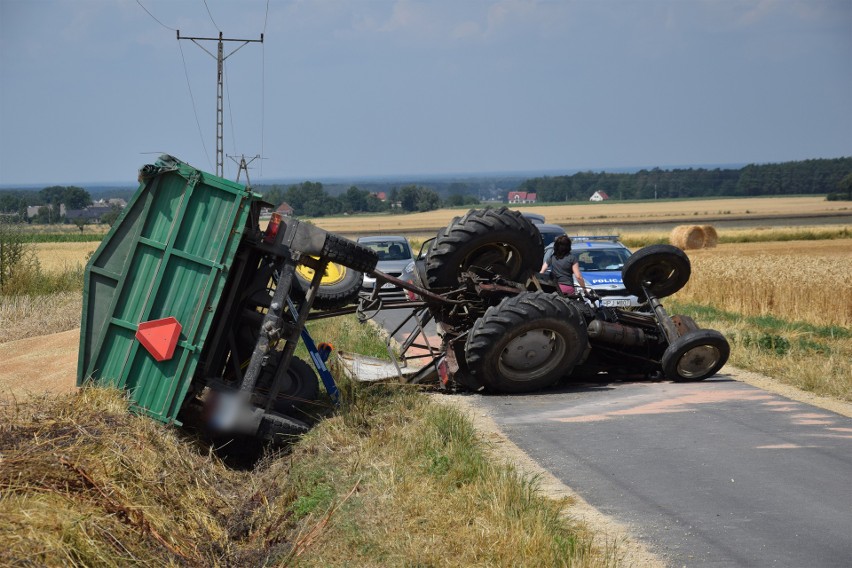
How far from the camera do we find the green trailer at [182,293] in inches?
362

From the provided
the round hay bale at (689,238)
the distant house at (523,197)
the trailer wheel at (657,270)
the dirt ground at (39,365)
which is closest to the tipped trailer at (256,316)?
the trailer wheel at (657,270)

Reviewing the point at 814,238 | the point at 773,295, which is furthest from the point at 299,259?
the point at 814,238

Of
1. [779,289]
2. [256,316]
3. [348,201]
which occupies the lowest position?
[256,316]

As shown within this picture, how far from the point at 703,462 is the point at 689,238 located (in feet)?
132

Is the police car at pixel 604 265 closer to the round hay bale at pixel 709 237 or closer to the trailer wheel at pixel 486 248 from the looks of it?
the trailer wheel at pixel 486 248

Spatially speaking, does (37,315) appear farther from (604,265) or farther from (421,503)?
(421,503)

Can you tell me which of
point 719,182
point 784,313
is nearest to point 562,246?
point 784,313

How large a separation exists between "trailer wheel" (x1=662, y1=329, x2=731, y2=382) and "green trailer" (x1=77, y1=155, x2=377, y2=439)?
456 centimetres

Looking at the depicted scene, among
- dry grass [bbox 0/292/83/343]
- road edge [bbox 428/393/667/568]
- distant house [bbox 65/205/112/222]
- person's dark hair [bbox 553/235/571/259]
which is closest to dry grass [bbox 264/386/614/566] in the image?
road edge [bbox 428/393/667/568]

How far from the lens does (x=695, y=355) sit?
12.1 m

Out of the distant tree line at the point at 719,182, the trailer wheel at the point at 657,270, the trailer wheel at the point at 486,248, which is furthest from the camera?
the distant tree line at the point at 719,182

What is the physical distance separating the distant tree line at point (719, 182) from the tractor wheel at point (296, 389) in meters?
Result: 128

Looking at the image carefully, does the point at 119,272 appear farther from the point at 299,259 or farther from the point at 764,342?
the point at 764,342

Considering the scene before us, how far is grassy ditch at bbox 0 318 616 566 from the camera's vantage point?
634 cm
